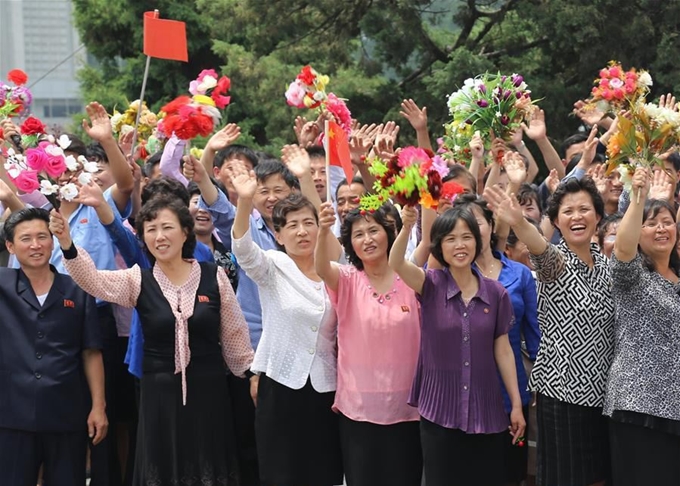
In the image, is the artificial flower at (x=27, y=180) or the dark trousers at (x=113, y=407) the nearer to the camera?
the artificial flower at (x=27, y=180)

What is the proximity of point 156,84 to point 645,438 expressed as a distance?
14189mm

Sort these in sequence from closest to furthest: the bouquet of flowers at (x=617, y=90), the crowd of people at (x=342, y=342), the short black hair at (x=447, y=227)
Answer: the crowd of people at (x=342, y=342) → the short black hair at (x=447, y=227) → the bouquet of flowers at (x=617, y=90)

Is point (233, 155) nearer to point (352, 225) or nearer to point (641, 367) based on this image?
point (352, 225)

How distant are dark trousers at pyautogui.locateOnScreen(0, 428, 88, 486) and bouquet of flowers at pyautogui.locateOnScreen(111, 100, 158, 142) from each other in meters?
3.28

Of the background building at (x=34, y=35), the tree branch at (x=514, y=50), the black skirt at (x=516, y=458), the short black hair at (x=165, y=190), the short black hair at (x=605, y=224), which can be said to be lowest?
the black skirt at (x=516, y=458)

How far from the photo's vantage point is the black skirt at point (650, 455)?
5047 millimetres

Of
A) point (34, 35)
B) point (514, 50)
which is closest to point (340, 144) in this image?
point (514, 50)

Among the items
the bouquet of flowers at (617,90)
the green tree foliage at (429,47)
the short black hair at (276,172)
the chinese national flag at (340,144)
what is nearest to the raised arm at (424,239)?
the chinese national flag at (340,144)

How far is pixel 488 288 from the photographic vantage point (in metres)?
5.39

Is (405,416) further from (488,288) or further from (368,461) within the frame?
(488,288)

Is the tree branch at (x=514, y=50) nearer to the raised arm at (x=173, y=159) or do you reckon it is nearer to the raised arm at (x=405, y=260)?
the raised arm at (x=173, y=159)

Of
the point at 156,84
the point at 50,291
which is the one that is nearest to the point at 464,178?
the point at 50,291

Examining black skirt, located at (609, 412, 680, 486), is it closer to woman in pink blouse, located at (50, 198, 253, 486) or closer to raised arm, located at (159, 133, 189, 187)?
woman in pink blouse, located at (50, 198, 253, 486)

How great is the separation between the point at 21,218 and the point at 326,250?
1601 millimetres
